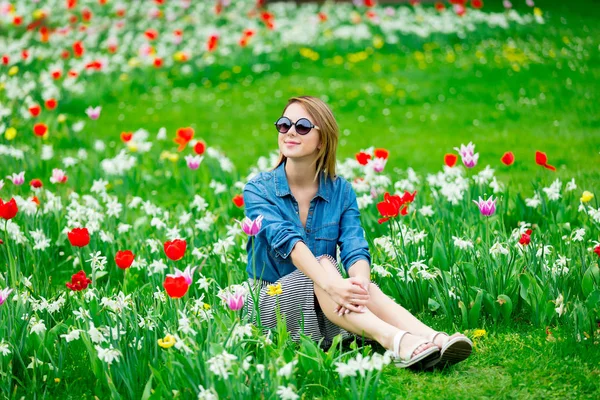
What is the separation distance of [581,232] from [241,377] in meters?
2.03

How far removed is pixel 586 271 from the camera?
11.7 ft

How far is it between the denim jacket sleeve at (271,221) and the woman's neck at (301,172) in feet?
0.49

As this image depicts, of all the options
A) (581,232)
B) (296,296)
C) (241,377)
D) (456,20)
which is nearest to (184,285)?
(241,377)

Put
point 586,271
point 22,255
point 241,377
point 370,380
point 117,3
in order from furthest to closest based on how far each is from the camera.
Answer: point 117,3 < point 22,255 < point 586,271 < point 370,380 < point 241,377

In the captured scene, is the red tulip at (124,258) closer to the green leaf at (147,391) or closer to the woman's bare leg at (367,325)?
the green leaf at (147,391)

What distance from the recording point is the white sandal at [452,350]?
307 cm

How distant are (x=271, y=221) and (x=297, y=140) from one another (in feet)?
1.24

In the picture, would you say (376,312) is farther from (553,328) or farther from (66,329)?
(66,329)

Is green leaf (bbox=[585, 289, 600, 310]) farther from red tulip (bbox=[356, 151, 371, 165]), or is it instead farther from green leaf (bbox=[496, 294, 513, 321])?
red tulip (bbox=[356, 151, 371, 165])

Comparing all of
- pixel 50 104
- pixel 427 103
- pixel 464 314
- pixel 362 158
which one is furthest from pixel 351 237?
pixel 427 103

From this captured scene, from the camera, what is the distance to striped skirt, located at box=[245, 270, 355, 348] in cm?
341

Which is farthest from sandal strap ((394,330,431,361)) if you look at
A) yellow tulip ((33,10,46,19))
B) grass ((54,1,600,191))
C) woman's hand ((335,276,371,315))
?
yellow tulip ((33,10,46,19))

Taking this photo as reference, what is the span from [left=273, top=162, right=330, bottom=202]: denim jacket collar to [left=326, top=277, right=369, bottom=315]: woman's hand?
550 millimetres

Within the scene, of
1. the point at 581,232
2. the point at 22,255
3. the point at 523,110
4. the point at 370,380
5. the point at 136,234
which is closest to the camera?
the point at 370,380
